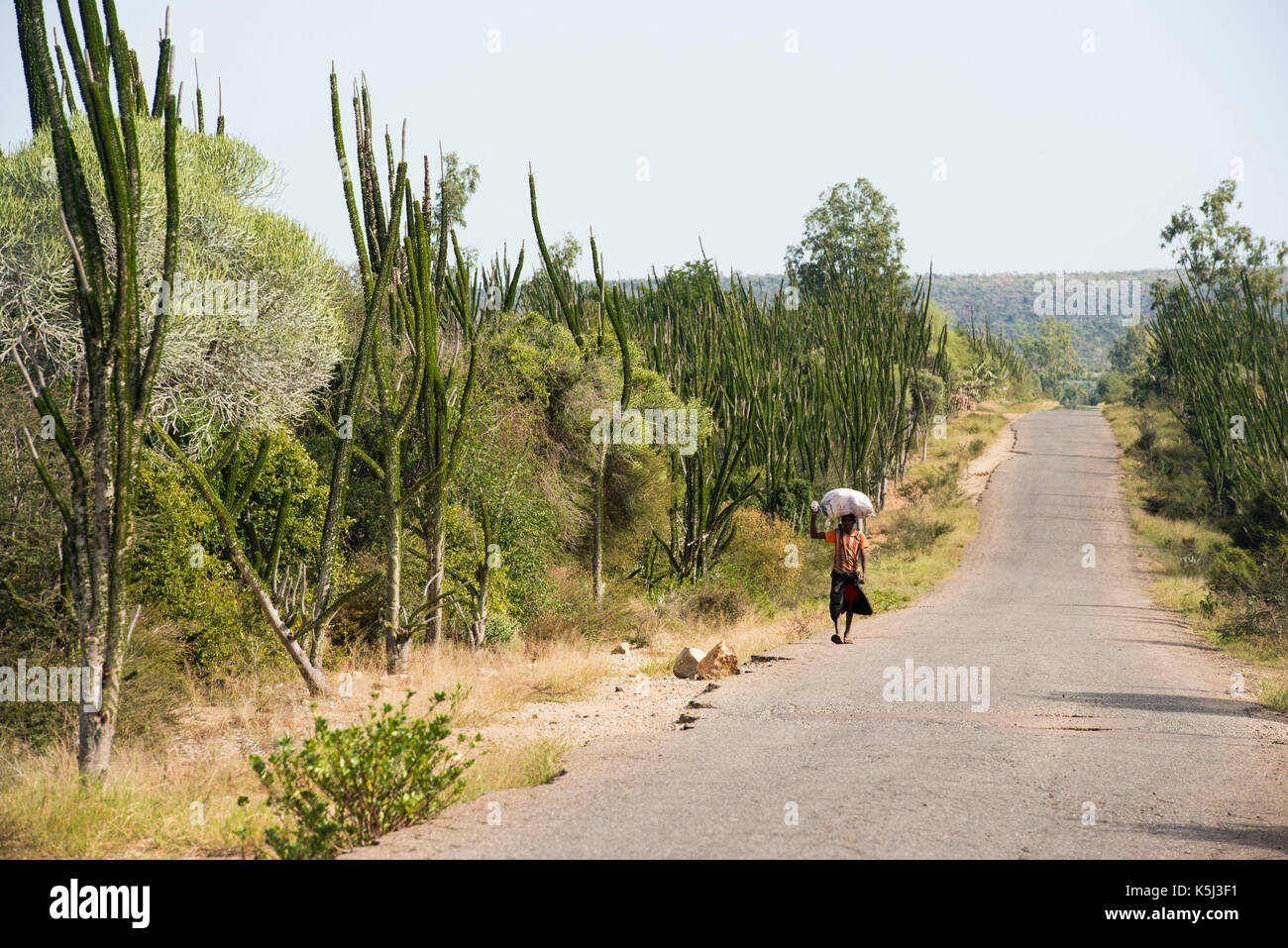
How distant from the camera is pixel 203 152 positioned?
1028 cm

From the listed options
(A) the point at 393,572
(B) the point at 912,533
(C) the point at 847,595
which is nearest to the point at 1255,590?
(C) the point at 847,595

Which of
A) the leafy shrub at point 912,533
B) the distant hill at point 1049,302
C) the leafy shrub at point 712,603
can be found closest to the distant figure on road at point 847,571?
the leafy shrub at point 712,603

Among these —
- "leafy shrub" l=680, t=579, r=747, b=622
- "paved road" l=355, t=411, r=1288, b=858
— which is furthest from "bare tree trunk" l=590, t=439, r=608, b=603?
"paved road" l=355, t=411, r=1288, b=858

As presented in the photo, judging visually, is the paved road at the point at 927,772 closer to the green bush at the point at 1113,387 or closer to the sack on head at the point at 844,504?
the sack on head at the point at 844,504

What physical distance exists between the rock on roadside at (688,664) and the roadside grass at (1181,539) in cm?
547

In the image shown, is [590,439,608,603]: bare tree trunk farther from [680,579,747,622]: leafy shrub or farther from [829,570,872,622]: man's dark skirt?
[829,570,872,622]: man's dark skirt

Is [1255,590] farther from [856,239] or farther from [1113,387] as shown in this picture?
[1113,387]

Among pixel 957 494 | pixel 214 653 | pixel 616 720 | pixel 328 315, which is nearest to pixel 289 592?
pixel 214 653

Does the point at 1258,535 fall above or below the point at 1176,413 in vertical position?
below

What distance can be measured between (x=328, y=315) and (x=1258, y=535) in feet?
80.9

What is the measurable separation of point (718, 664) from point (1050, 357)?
113 metres

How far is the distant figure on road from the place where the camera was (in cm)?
1215

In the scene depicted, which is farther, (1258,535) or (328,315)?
(1258,535)
